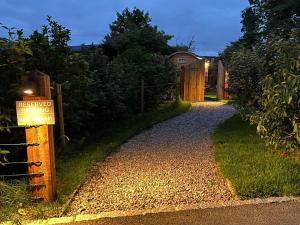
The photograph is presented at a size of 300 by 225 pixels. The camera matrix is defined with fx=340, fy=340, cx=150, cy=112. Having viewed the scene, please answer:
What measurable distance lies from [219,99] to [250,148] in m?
12.4

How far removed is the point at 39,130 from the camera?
14.3 ft

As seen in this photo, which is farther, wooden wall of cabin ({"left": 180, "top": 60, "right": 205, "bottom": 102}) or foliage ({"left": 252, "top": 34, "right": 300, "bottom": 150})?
wooden wall of cabin ({"left": 180, "top": 60, "right": 205, "bottom": 102})

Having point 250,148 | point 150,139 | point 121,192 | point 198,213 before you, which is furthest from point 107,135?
point 198,213

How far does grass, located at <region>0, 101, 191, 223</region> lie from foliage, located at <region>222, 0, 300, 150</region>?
3088 mm

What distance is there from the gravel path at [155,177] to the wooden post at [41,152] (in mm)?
427

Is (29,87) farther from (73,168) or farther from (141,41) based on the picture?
(141,41)

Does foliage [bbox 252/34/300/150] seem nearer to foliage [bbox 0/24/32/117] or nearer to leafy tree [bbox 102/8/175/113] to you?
foliage [bbox 0/24/32/117]

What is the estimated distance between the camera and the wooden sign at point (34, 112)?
4.20m

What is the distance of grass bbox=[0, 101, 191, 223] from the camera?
4.09m

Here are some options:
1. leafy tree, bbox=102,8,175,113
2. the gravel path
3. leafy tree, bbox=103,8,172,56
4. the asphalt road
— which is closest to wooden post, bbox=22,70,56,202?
the gravel path

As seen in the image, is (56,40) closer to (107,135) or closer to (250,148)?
(107,135)

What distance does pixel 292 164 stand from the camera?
5.78 meters

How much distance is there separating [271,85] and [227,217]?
3045 millimetres

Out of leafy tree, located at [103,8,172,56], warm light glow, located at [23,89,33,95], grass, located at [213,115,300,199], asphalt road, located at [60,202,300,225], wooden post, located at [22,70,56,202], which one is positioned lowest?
asphalt road, located at [60,202,300,225]
